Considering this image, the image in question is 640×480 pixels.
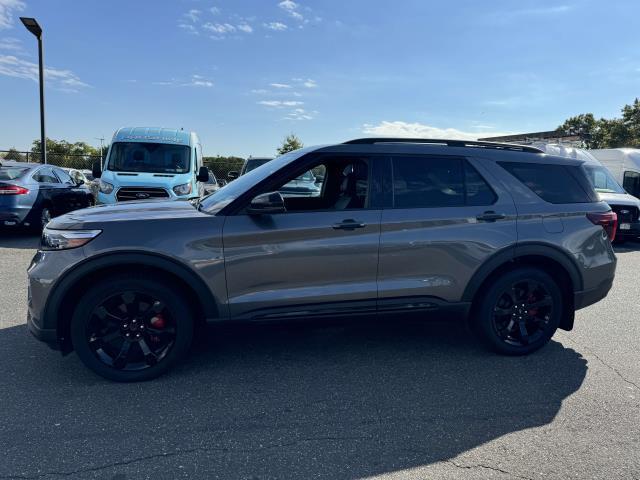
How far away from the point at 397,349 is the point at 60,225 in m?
2.85

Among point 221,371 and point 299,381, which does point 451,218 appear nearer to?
point 299,381

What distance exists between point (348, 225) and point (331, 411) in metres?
1.32

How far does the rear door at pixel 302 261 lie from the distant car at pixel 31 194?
7.56 m

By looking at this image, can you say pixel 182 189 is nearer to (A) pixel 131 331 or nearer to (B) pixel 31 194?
(B) pixel 31 194

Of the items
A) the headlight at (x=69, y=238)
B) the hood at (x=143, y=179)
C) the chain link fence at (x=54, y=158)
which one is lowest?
the headlight at (x=69, y=238)

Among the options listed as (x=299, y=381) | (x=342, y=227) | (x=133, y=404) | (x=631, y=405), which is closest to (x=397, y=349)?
(x=299, y=381)

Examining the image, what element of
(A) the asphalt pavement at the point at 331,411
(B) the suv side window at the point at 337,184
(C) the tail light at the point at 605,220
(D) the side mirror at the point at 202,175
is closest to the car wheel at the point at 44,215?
(D) the side mirror at the point at 202,175

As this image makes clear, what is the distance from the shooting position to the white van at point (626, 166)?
40.4 ft

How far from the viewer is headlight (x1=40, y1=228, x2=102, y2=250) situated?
10.6ft

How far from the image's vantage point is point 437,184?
381cm

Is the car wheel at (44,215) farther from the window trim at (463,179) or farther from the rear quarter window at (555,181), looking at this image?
the rear quarter window at (555,181)

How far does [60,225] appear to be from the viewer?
3312mm

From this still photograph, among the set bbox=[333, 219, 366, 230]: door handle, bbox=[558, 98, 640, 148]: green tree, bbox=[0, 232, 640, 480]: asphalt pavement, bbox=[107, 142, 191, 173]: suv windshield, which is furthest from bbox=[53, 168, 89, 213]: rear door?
bbox=[558, 98, 640, 148]: green tree

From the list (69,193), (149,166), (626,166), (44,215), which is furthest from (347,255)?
(626,166)
